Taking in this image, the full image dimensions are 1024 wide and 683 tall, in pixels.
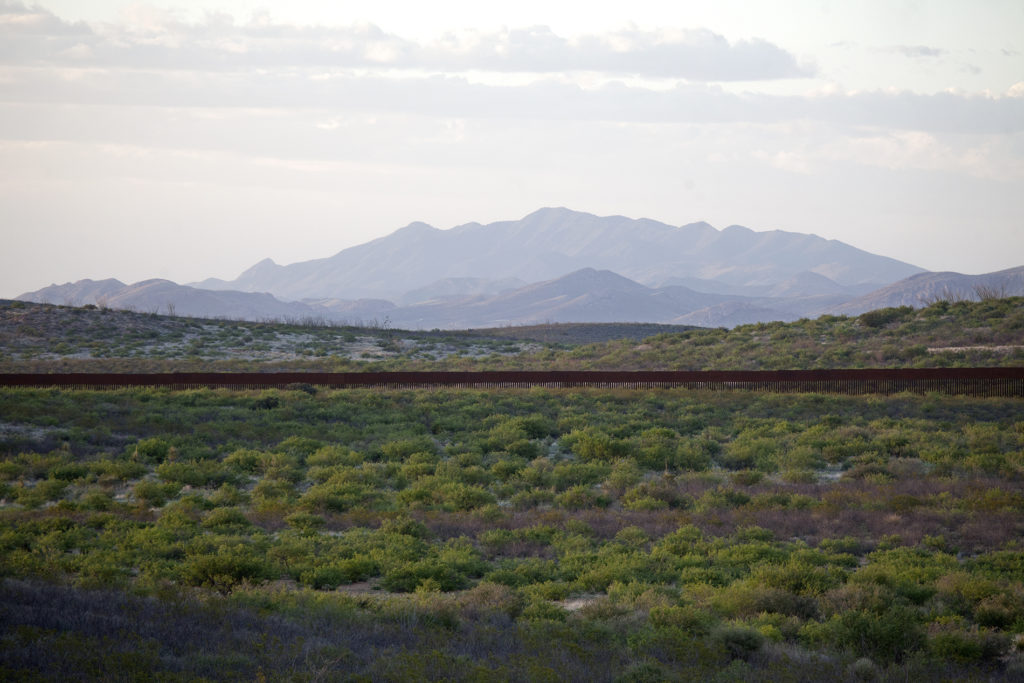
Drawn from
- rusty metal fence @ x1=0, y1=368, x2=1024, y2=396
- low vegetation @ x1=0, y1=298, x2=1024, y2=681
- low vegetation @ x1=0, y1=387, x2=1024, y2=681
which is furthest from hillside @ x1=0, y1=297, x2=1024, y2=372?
low vegetation @ x1=0, y1=387, x2=1024, y2=681

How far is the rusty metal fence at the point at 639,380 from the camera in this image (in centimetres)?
2794

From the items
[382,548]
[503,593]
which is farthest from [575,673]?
[382,548]

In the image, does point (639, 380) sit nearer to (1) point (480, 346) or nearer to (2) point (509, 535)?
(2) point (509, 535)

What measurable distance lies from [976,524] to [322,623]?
10.2m

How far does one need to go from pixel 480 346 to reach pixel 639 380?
28068mm

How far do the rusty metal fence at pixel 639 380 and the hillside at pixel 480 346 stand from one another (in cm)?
847

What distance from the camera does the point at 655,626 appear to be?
8883 mm

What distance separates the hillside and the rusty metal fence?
8.47 meters

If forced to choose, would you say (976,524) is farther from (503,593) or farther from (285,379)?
(285,379)

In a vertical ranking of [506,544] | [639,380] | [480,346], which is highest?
[480,346]

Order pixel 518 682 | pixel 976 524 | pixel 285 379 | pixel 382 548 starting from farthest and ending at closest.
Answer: pixel 285 379
pixel 976 524
pixel 382 548
pixel 518 682

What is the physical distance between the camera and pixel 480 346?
190 ft

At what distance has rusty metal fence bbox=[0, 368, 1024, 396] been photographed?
2794 centimetres

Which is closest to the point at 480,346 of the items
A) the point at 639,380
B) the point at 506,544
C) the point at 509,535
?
the point at 639,380
